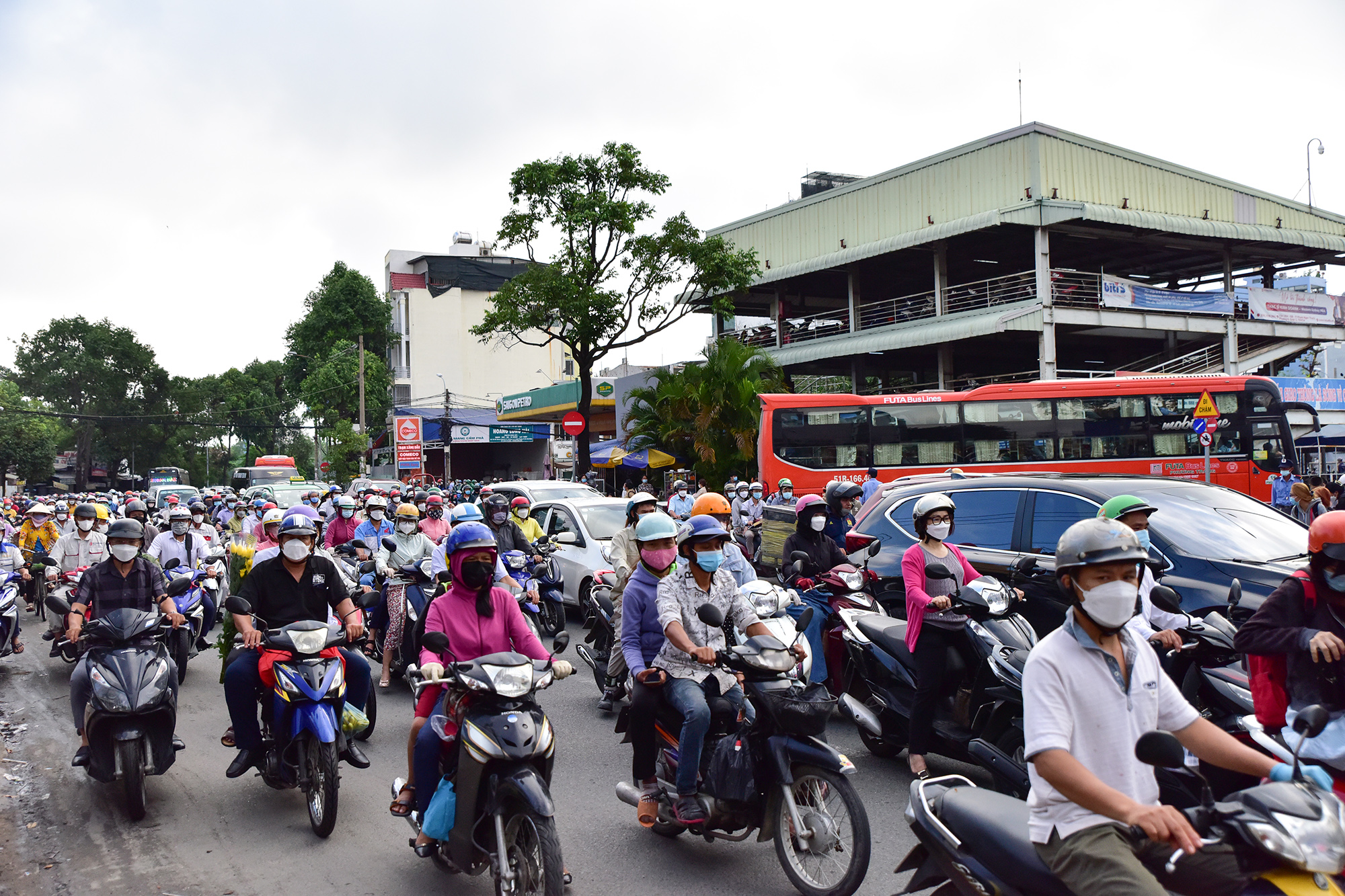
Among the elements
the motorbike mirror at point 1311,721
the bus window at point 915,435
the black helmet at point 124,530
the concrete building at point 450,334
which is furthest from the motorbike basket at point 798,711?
the concrete building at point 450,334

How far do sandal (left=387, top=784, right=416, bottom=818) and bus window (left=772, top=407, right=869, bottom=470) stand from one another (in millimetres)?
20042

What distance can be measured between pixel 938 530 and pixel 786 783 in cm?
208

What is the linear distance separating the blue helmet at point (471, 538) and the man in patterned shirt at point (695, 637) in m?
0.89

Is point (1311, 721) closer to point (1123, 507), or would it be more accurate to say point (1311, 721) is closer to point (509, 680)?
point (509, 680)

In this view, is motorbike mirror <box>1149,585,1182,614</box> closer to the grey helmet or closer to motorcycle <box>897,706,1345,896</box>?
motorcycle <box>897,706,1345,896</box>

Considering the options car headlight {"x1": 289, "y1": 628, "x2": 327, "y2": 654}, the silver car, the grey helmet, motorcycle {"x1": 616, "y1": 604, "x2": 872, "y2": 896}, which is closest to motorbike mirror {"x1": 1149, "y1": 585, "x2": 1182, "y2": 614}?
motorcycle {"x1": 616, "y1": 604, "x2": 872, "y2": 896}

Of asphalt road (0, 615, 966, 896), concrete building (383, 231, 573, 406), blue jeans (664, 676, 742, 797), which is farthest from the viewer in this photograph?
concrete building (383, 231, 573, 406)

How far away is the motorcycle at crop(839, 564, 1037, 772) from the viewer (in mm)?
5516

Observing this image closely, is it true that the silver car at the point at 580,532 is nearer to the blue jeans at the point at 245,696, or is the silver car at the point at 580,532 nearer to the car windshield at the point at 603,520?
the car windshield at the point at 603,520

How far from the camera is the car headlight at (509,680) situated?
4.37 meters

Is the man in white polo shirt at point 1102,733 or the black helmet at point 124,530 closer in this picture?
the man in white polo shirt at point 1102,733

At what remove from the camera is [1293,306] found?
34656 millimetres

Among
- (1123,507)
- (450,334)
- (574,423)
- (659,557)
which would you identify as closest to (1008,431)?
(574,423)

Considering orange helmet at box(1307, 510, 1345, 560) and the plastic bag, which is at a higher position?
orange helmet at box(1307, 510, 1345, 560)
